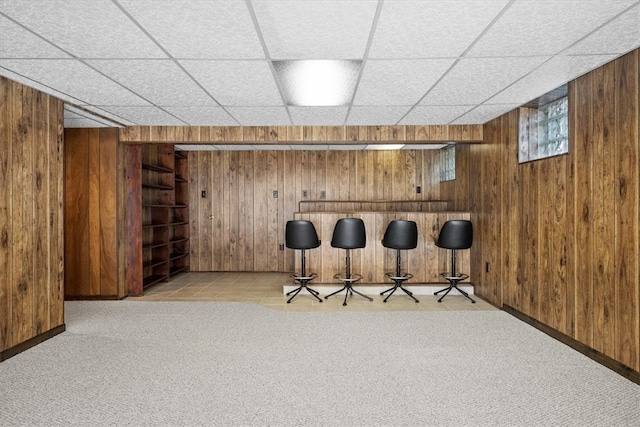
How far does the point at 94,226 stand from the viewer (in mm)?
4875

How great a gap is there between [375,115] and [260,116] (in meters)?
1.38

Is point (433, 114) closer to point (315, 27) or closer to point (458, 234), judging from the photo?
point (458, 234)

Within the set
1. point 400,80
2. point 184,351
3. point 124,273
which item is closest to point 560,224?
point 400,80

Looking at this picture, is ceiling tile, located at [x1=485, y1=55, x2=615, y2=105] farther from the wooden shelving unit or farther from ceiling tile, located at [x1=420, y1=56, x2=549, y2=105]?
the wooden shelving unit

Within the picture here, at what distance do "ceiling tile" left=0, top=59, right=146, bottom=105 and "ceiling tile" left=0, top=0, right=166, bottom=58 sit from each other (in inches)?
13.3

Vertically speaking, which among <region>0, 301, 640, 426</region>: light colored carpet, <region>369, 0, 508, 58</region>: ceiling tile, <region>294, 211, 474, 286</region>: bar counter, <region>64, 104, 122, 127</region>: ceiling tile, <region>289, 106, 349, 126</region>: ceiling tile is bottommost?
<region>0, 301, 640, 426</region>: light colored carpet

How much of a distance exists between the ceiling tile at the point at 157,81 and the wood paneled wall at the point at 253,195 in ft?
10.9

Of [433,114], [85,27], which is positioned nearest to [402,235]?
[433,114]

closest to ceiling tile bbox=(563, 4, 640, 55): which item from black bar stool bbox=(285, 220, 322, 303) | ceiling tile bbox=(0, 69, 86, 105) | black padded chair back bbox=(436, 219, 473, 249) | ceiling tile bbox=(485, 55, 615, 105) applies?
ceiling tile bbox=(485, 55, 615, 105)

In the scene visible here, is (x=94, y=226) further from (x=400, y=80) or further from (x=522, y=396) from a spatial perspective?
(x=522, y=396)

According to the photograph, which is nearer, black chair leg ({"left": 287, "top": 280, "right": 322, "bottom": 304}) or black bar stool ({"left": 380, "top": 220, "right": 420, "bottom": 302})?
black bar stool ({"left": 380, "top": 220, "right": 420, "bottom": 302})

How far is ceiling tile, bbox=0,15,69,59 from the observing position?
2254 mm

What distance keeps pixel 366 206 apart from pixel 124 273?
14.0 feet

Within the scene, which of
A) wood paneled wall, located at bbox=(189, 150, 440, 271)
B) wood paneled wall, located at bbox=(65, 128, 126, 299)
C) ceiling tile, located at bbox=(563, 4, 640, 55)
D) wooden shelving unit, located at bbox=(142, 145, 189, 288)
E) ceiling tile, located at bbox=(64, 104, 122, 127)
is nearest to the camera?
ceiling tile, located at bbox=(563, 4, 640, 55)
